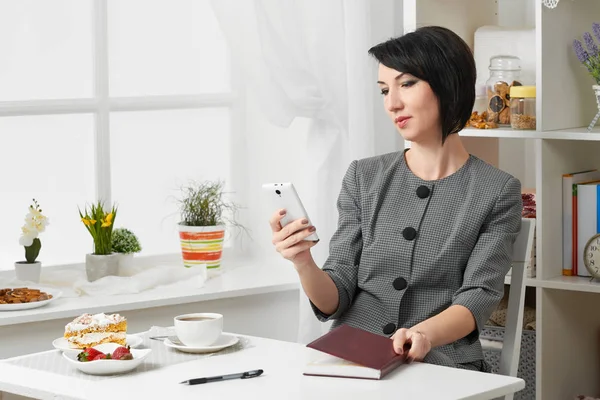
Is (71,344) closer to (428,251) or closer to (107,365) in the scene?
(107,365)

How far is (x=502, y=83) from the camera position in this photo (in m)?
2.70

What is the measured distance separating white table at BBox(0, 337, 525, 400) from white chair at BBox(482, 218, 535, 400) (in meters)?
0.38

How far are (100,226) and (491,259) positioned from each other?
1.30 m

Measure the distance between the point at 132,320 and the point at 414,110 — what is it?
3.55ft

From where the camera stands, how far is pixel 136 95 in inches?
127

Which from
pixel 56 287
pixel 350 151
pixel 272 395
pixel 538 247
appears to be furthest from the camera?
pixel 350 151

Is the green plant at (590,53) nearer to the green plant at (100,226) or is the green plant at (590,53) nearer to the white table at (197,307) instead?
the white table at (197,307)

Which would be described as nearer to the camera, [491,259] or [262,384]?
[262,384]

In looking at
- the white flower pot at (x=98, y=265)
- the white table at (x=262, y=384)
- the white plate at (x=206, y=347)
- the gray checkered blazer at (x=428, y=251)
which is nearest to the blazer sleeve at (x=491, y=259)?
the gray checkered blazer at (x=428, y=251)

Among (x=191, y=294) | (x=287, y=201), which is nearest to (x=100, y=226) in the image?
(x=191, y=294)

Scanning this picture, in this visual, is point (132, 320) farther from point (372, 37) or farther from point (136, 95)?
point (372, 37)

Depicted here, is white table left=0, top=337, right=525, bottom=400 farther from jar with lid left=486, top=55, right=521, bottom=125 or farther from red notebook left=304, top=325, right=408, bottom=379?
jar with lid left=486, top=55, right=521, bottom=125

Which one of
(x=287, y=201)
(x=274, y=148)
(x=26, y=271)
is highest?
(x=274, y=148)

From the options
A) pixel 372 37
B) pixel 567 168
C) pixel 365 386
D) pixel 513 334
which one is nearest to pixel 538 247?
pixel 567 168
